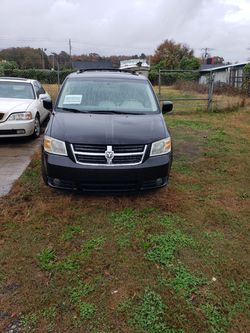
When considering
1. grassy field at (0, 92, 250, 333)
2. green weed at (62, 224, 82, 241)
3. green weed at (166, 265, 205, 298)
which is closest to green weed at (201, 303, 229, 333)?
grassy field at (0, 92, 250, 333)

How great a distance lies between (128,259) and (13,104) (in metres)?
5.45

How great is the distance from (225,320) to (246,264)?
32.6 inches

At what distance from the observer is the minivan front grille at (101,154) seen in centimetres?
399

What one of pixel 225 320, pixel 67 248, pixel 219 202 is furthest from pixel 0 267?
pixel 219 202

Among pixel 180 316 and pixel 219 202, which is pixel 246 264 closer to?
pixel 180 316

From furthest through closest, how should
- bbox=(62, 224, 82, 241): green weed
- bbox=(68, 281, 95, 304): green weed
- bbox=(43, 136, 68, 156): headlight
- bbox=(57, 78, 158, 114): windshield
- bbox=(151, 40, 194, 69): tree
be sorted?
1. bbox=(151, 40, 194, 69): tree
2. bbox=(57, 78, 158, 114): windshield
3. bbox=(43, 136, 68, 156): headlight
4. bbox=(62, 224, 82, 241): green weed
5. bbox=(68, 281, 95, 304): green weed

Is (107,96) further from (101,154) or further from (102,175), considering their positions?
(102,175)

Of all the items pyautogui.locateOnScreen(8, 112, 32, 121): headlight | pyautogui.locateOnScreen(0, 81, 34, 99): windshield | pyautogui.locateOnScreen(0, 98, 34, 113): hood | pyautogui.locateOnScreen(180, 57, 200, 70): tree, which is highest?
pyautogui.locateOnScreen(180, 57, 200, 70): tree

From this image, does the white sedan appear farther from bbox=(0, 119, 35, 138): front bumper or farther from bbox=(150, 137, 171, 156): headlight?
bbox=(150, 137, 171, 156): headlight

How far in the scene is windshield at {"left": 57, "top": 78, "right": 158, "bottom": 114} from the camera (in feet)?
16.2

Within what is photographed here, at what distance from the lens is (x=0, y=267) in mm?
3148

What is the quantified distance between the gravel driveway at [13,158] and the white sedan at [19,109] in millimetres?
263

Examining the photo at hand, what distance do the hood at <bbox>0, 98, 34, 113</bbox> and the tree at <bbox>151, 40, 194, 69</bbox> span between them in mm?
45811

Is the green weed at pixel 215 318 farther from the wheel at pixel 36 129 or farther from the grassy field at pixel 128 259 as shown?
the wheel at pixel 36 129
